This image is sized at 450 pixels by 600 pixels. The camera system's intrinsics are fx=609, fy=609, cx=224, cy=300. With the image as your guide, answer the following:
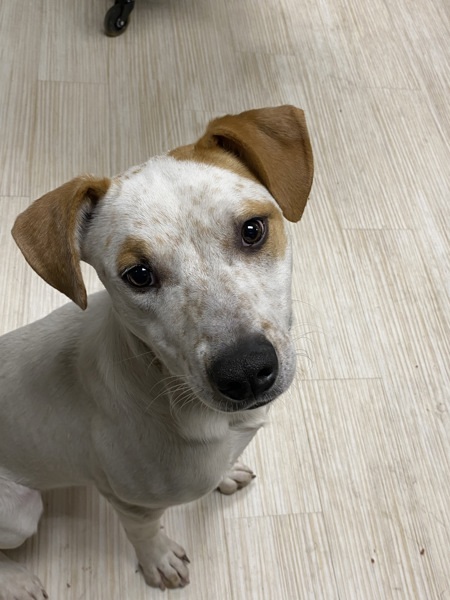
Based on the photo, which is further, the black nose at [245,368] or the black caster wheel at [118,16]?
the black caster wheel at [118,16]

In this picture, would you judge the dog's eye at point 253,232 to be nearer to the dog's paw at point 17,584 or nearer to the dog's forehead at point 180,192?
the dog's forehead at point 180,192

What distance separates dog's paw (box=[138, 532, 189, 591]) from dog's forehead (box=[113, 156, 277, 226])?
100 cm

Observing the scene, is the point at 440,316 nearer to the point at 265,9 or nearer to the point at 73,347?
the point at 73,347

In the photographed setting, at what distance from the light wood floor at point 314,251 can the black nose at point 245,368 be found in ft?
3.03

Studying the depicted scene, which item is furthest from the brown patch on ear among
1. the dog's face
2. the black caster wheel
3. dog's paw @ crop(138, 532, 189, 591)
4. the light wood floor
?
the black caster wheel

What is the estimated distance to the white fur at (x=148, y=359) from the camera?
3.78ft

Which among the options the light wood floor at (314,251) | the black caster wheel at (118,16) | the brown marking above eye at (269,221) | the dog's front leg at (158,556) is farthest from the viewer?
the black caster wheel at (118,16)

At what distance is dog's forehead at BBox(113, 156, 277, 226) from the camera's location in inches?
45.7

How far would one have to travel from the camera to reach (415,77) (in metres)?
3.00

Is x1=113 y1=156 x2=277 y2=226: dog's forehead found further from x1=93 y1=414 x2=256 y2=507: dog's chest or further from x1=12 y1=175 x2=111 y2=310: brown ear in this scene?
x1=93 y1=414 x2=256 y2=507: dog's chest

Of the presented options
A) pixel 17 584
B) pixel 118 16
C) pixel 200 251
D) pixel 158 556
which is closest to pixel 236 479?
pixel 158 556

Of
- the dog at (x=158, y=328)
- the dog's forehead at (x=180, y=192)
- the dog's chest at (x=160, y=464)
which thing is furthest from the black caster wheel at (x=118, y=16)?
the dog's chest at (x=160, y=464)

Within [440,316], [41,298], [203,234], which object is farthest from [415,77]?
[203,234]

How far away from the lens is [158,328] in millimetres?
1189
